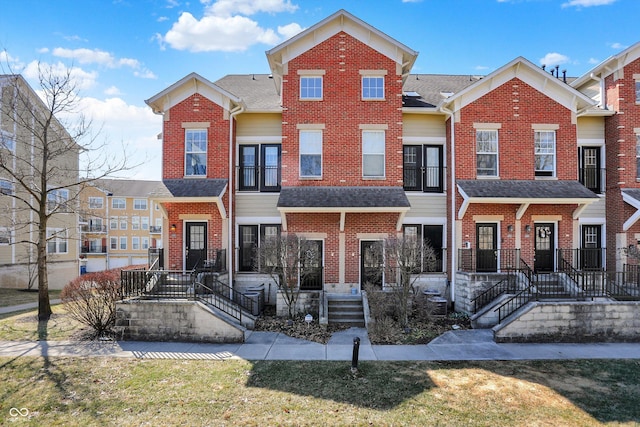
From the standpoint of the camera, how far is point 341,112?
1341cm

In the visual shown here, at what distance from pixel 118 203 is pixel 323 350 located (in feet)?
167

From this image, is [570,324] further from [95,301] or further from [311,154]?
[95,301]

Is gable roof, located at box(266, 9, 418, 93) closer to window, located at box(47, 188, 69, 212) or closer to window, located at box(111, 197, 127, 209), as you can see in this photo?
window, located at box(47, 188, 69, 212)

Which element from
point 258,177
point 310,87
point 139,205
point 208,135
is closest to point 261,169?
point 258,177

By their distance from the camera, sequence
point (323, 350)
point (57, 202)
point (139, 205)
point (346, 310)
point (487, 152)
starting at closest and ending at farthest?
point (323, 350), point (346, 310), point (487, 152), point (57, 202), point (139, 205)

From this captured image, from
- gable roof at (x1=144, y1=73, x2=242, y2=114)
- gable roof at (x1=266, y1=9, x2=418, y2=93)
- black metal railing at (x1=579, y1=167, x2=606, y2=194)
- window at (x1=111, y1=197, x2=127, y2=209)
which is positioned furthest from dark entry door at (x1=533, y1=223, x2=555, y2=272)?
window at (x1=111, y1=197, x2=127, y2=209)

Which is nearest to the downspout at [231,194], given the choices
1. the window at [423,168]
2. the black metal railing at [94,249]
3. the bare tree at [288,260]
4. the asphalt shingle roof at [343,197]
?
the bare tree at [288,260]

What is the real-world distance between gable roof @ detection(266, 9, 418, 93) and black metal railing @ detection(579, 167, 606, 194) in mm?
8862

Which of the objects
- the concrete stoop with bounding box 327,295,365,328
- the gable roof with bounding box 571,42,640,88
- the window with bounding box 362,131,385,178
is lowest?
the concrete stoop with bounding box 327,295,365,328

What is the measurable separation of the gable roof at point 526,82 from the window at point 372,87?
8.20 feet

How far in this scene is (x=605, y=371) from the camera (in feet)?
26.1

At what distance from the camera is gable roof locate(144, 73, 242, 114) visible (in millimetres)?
13266

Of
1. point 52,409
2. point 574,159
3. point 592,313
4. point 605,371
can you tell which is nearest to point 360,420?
point 52,409

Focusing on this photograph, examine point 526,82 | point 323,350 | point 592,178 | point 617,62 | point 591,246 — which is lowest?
point 323,350
